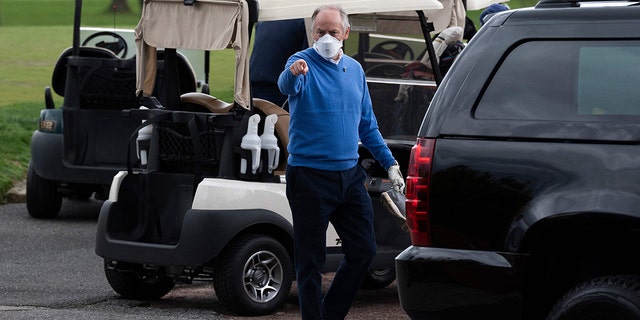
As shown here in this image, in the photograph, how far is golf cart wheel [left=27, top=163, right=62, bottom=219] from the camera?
13531mm

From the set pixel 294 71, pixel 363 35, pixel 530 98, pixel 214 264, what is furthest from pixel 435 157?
pixel 363 35

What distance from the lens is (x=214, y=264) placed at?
343 inches

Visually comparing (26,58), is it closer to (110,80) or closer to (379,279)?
(110,80)

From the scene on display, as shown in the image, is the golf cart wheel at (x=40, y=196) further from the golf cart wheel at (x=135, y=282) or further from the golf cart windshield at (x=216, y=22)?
the golf cart windshield at (x=216, y=22)

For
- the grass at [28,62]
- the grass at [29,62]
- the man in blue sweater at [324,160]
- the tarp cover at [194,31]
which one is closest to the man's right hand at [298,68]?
the man in blue sweater at [324,160]

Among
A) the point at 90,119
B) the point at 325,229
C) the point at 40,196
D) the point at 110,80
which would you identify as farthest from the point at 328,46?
the point at 40,196

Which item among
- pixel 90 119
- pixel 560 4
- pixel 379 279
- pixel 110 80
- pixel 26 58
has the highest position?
pixel 560 4

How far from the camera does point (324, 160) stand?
726cm

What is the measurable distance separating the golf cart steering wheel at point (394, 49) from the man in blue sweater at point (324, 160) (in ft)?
8.35

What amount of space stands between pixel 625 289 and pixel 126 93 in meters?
7.87

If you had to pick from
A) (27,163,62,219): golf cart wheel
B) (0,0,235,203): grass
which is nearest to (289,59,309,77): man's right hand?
(0,0,235,203): grass

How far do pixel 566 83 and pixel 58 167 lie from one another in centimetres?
792

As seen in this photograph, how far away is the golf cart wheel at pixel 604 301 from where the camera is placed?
541 cm

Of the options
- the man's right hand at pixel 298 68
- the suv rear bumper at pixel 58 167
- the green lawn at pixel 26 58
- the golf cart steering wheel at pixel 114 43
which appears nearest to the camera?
the man's right hand at pixel 298 68
